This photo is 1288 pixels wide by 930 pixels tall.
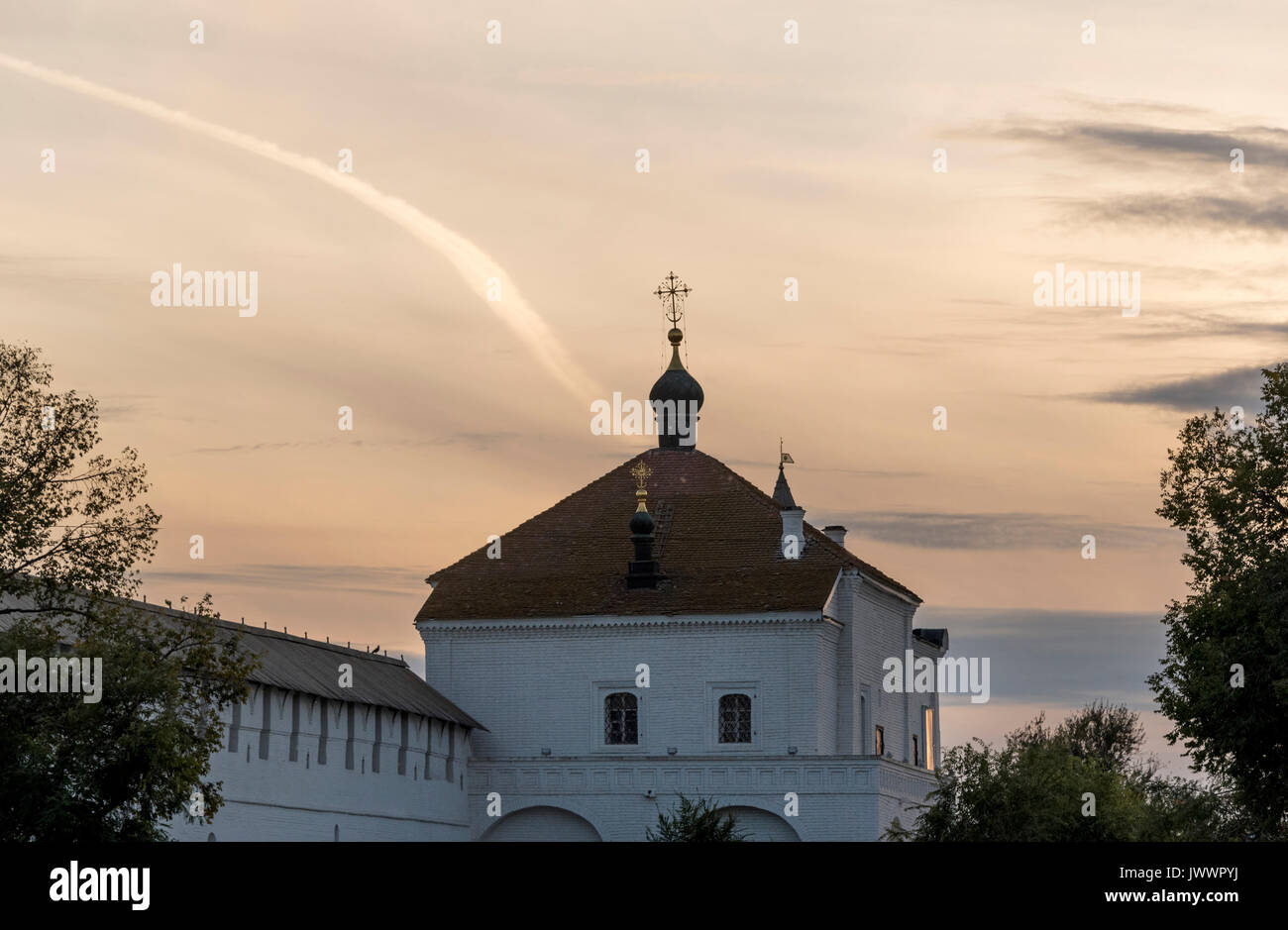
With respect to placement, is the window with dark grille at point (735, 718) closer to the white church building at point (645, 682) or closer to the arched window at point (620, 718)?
the white church building at point (645, 682)

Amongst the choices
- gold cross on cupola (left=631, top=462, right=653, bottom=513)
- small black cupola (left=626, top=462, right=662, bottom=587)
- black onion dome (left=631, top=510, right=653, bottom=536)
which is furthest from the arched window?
gold cross on cupola (left=631, top=462, right=653, bottom=513)

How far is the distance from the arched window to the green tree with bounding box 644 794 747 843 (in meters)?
3.91

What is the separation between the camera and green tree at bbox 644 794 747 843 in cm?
5759

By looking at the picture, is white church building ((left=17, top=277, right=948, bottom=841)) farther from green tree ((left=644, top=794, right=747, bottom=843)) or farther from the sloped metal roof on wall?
green tree ((left=644, top=794, right=747, bottom=843))

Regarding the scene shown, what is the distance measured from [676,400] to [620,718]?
45.3ft

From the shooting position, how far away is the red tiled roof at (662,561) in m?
71.4

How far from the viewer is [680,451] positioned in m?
78.8

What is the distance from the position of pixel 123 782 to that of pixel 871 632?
1598 inches

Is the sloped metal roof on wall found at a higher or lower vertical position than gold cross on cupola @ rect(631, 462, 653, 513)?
lower

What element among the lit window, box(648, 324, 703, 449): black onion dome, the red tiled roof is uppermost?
box(648, 324, 703, 449): black onion dome

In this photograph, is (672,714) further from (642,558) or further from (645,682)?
(642,558)

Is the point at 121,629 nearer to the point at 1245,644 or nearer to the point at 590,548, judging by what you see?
the point at 1245,644

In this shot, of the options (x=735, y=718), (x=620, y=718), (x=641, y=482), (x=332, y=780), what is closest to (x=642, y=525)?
(x=641, y=482)
